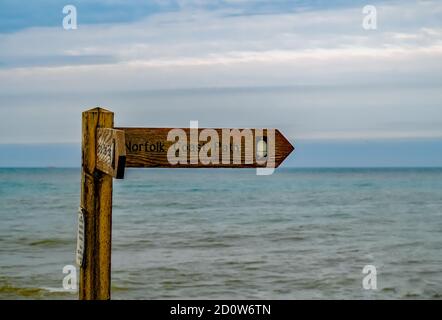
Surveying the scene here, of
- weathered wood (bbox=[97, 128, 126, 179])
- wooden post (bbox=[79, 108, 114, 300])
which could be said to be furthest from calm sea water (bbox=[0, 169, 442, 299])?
weathered wood (bbox=[97, 128, 126, 179])

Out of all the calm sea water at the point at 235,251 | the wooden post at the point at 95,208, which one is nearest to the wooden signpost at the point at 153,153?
the wooden post at the point at 95,208

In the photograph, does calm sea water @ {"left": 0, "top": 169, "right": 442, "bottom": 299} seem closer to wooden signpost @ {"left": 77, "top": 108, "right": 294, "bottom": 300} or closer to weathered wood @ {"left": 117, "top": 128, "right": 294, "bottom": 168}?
wooden signpost @ {"left": 77, "top": 108, "right": 294, "bottom": 300}

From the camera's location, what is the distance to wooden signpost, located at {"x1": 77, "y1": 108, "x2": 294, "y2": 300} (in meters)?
4.80

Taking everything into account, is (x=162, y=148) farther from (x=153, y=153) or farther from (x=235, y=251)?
(x=235, y=251)

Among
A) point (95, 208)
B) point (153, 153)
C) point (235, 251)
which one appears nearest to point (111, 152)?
point (153, 153)

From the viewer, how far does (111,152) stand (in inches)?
178

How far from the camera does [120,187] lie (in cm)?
5131

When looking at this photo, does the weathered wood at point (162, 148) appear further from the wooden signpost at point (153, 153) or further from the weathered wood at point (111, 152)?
the weathered wood at point (111, 152)

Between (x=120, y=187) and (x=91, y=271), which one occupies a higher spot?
(x=120, y=187)

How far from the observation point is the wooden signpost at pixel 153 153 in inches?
189

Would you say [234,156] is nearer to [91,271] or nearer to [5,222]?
[91,271]

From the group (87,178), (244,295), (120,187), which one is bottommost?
(244,295)

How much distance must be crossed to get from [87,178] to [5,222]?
23.8m
